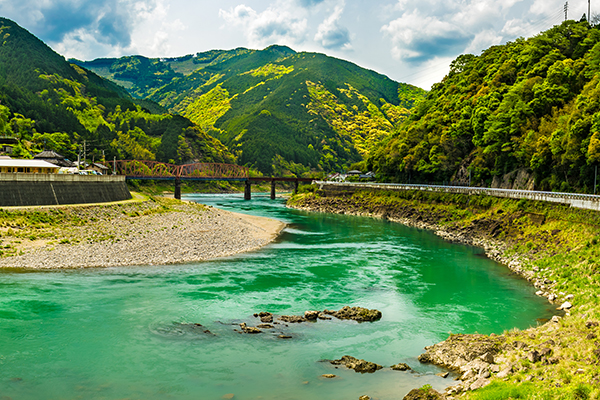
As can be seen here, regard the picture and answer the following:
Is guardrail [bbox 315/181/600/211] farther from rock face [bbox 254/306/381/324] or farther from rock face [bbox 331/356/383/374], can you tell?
rock face [bbox 331/356/383/374]

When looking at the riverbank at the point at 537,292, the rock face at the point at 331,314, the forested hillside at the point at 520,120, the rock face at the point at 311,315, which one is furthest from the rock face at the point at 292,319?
the forested hillside at the point at 520,120

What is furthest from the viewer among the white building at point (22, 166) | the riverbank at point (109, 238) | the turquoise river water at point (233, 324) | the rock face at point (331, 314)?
the white building at point (22, 166)

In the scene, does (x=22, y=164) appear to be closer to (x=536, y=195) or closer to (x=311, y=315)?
(x=311, y=315)

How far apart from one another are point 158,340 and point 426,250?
36.0 m

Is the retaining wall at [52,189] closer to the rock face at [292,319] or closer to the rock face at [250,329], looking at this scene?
the rock face at [250,329]

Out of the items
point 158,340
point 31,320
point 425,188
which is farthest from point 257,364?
point 425,188

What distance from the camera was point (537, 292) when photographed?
29406mm

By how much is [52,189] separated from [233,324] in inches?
1658

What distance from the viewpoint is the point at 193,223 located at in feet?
203

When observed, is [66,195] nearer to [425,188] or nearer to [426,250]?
[426,250]

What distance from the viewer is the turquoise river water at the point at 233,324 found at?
55.5 ft

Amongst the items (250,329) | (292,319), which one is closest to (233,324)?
(250,329)

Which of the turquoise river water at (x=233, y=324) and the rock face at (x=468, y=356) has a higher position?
the rock face at (x=468, y=356)

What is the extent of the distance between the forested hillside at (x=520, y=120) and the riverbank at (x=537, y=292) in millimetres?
9476
